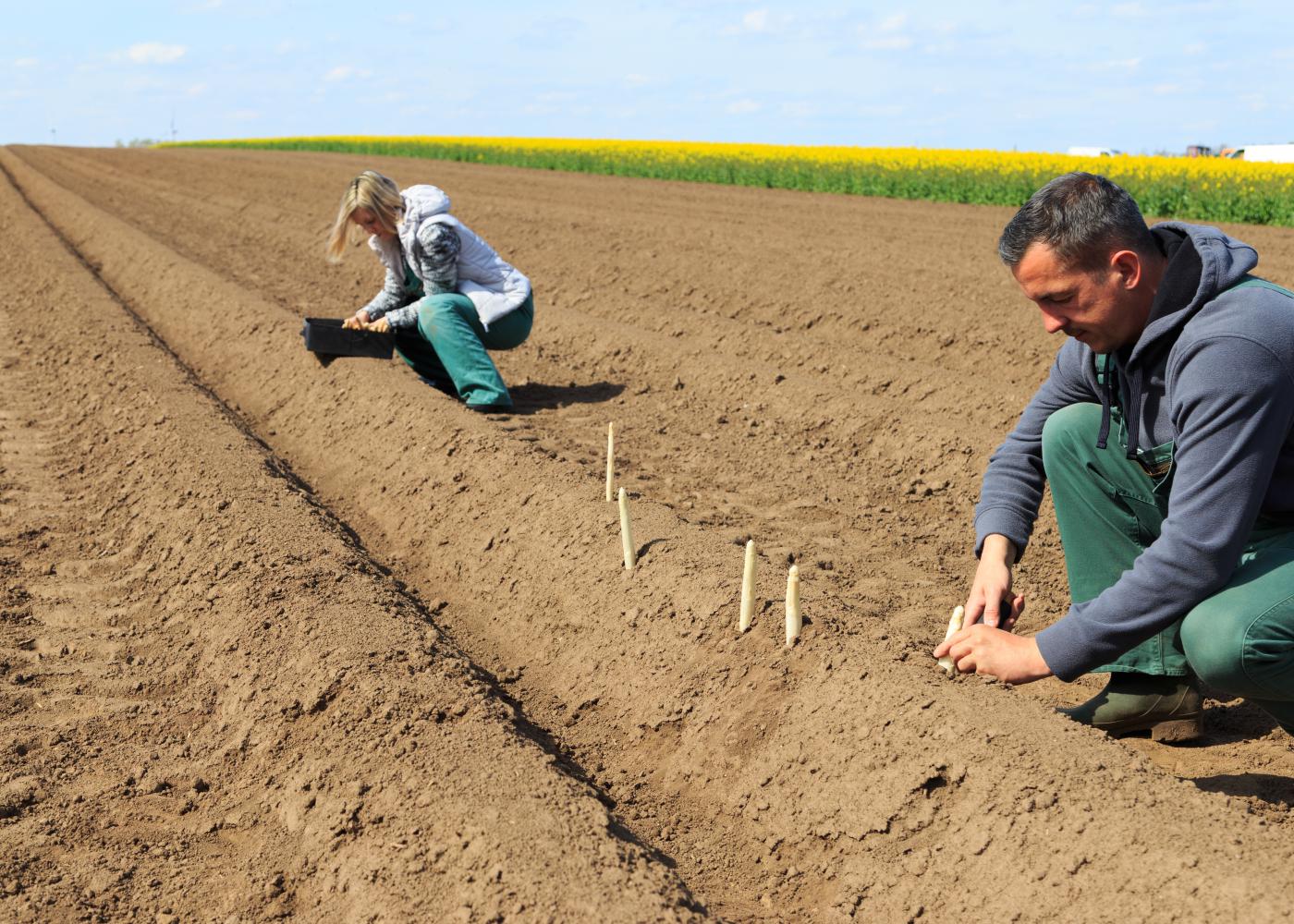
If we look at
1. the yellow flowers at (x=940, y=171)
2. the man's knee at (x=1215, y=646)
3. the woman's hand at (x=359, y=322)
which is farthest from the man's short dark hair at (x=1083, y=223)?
the yellow flowers at (x=940, y=171)

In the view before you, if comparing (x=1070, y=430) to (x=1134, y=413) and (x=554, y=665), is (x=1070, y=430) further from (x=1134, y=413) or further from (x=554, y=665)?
(x=554, y=665)

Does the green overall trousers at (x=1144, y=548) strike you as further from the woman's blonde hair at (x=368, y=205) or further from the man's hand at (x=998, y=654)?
the woman's blonde hair at (x=368, y=205)

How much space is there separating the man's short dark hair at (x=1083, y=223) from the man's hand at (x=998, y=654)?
89 centimetres

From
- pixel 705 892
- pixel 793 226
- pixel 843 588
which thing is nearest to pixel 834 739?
pixel 705 892

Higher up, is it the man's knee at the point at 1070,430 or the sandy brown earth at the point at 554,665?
the man's knee at the point at 1070,430

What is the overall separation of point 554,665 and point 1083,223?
2.40 metres

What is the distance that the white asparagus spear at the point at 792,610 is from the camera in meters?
3.52

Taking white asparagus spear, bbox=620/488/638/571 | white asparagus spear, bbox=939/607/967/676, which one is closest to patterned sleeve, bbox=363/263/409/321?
white asparagus spear, bbox=620/488/638/571

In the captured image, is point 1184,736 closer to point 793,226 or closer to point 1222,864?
point 1222,864

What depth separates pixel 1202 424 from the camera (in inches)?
A: 104

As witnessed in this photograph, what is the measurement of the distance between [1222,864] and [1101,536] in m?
1.08

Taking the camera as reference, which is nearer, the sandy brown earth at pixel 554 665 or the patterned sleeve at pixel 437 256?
the sandy brown earth at pixel 554 665

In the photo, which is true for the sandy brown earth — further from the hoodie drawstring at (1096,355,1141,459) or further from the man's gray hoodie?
the hoodie drawstring at (1096,355,1141,459)

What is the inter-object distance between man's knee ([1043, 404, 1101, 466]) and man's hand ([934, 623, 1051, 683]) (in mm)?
679
